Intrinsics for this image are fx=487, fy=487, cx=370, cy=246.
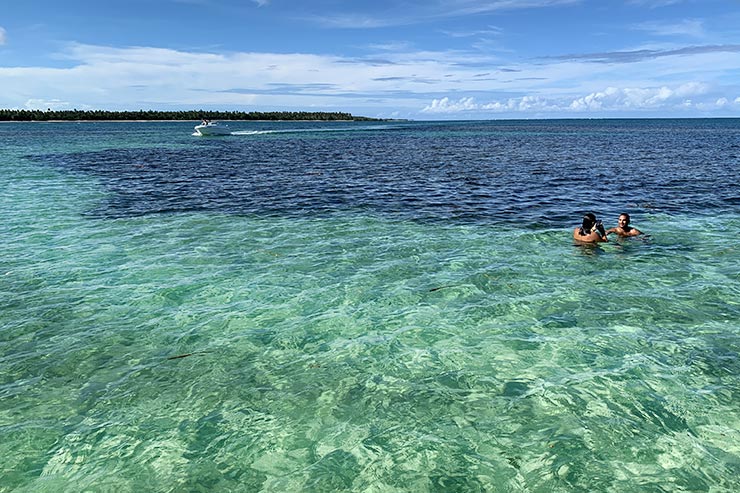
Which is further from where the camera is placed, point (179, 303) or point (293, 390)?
point (179, 303)

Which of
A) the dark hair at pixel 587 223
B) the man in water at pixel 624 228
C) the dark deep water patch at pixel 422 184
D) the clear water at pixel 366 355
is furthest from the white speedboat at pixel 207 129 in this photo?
the man in water at pixel 624 228

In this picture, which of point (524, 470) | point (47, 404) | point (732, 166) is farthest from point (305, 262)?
point (732, 166)

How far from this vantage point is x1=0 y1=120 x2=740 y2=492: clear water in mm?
7164

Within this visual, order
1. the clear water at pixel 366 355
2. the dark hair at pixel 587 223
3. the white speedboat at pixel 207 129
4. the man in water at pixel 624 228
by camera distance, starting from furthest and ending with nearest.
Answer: the white speedboat at pixel 207 129
the man in water at pixel 624 228
the dark hair at pixel 587 223
the clear water at pixel 366 355

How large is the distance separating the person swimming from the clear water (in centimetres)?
47

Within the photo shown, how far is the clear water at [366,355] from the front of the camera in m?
7.16

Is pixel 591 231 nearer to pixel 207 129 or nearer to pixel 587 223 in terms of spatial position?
pixel 587 223

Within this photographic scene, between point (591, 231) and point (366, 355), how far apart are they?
38.8 feet

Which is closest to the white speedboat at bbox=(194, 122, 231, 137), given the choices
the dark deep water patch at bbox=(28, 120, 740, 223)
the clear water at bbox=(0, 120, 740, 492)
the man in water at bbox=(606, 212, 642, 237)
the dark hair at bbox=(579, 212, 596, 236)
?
the dark deep water patch at bbox=(28, 120, 740, 223)

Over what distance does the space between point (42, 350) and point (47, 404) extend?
227 cm

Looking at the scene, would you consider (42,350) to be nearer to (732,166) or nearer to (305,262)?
(305,262)

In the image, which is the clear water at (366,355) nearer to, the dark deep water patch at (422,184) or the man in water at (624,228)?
the man in water at (624,228)

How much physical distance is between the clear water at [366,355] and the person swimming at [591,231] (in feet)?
1.55

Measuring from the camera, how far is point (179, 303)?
12922mm
